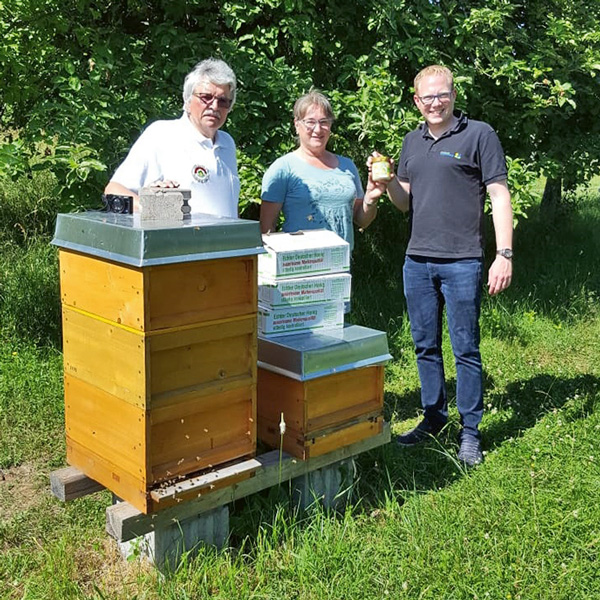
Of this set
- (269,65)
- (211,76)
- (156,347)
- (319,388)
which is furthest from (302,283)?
(269,65)

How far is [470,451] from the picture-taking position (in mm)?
4250

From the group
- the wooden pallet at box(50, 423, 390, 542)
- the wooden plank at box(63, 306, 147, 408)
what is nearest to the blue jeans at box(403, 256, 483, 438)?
the wooden pallet at box(50, 423, 390, 542)

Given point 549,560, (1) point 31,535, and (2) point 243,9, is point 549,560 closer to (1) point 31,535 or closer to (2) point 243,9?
(1) point 31,535

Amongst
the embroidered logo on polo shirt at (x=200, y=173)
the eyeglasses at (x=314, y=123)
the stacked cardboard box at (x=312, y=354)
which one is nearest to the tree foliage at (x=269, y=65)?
the embroidered logo on polo shirt at (x=200, y=173)

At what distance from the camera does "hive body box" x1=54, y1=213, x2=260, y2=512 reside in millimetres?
2758

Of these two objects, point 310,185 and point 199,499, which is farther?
point 310,185

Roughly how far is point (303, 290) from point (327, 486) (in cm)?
103

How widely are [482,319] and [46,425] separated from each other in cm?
418

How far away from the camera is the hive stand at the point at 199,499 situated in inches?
115

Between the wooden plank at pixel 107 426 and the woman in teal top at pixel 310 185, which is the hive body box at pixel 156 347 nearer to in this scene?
the wooden plank at pixel 107 426

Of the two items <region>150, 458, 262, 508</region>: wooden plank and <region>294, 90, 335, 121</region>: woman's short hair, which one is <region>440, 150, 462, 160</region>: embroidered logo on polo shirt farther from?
<region>150, 458, 262, 508</region>: wooden plank

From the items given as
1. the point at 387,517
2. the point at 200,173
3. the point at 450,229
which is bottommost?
the point at 387,517

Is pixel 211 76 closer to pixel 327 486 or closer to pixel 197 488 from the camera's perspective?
pixel 197 488

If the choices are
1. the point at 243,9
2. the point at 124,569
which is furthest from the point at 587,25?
the point at 124,569
